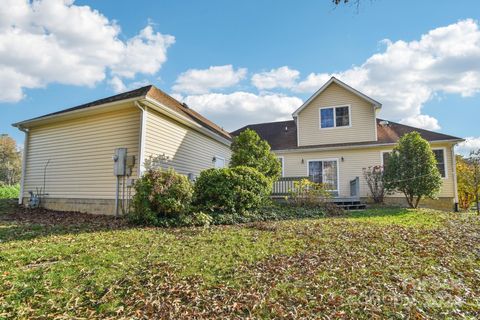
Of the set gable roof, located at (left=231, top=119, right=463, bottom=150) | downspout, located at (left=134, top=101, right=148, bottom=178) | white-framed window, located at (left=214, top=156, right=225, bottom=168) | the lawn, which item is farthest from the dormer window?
downspout, located at (left=134, top=101, right=148, bottom=178)

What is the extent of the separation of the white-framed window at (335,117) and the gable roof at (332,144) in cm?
115

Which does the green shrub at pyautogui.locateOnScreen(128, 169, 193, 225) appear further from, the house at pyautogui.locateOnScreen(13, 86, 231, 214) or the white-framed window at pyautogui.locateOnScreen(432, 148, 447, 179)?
the white-framed window at pyautogui.locateOnScreen(432, 148, 447, 179)

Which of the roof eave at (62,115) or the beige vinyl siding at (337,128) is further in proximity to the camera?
the beige vinyl siding at (337,128)

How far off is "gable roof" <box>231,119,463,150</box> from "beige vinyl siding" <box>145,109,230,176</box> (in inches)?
182

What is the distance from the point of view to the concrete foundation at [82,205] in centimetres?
874

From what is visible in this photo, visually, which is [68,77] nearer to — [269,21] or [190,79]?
[190,79]

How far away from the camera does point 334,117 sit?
14992mm

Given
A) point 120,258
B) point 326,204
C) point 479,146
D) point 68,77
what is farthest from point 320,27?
point 68,77

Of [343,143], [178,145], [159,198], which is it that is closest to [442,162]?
[343,143]

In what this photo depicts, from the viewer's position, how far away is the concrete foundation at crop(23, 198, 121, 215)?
8.74 m

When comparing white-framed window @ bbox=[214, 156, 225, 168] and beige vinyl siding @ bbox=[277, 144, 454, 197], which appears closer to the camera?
beige vinyl siding @ bbox=[277, 144, 454, 197]

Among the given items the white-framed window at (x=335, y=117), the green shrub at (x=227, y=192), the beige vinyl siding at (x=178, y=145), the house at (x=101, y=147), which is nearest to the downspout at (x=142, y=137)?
the house at (x=101, y=147)

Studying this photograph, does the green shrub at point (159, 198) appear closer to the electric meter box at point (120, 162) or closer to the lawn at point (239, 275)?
the lawn at point (239, 275)

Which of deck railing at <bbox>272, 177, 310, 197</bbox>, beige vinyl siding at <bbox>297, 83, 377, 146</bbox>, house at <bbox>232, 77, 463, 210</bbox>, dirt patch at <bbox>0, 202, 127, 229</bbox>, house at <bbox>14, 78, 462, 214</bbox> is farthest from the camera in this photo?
beige vinyl siding at <bbox>297, 83, 377, 146</bbox>
